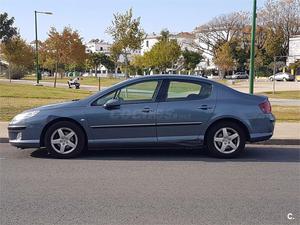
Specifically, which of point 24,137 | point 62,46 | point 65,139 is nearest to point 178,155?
point 65,139

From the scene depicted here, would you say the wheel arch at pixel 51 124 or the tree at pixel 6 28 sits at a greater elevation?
the tree at pixel 6 28

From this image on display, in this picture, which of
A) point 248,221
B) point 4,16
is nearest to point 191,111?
point 248,221

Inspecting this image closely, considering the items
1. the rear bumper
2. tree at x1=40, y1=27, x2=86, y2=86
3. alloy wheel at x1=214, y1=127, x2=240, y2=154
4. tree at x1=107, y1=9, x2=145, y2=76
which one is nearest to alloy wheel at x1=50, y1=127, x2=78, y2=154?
alloy wheel at x1=214, y1=127, x2=240, y2=154

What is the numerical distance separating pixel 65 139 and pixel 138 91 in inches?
61.7

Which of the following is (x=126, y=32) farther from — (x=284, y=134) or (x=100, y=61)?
(x=100, y=61)

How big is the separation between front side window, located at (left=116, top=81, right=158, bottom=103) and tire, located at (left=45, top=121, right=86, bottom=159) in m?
0.97

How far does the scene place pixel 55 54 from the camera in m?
41.9

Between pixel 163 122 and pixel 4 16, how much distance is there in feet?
179

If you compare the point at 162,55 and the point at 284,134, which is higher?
the point at 162,55

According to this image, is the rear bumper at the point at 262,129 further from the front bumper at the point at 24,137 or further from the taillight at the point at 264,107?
the front bumper at the point at 24,137

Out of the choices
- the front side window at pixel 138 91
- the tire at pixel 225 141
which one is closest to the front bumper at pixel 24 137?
the front side window at pixel 138 91

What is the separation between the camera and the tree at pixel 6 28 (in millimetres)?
57256

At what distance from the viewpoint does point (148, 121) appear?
8008 millimetres

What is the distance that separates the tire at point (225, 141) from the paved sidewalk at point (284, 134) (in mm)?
1985
